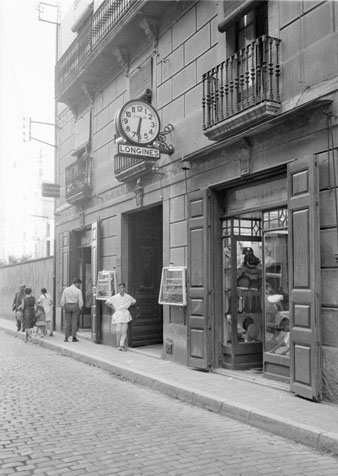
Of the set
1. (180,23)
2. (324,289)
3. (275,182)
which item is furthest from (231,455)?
(180,23)

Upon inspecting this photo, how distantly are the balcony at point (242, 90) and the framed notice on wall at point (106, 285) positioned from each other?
213 inches

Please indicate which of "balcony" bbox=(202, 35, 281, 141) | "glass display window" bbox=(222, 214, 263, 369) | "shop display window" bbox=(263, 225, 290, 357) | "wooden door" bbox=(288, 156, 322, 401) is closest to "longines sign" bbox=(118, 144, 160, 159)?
"balcony" bbox=(202, 35, 281, 141)

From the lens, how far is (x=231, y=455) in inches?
202

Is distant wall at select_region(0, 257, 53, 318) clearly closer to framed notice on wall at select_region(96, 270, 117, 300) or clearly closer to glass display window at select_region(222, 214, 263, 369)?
framed notice on wall at select_region(96, 270, 117, 300)

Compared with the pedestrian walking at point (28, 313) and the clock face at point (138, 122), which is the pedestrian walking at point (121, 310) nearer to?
the clock face at point (138, 122)

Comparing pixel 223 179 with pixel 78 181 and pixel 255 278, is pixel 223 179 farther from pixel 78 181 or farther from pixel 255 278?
pixel 78 181

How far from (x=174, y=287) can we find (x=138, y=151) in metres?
2.76

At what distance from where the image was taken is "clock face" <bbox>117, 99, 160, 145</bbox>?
33.6 feet

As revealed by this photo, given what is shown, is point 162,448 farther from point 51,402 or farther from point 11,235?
point 11,235

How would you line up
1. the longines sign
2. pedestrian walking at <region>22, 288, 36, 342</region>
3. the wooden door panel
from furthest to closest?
pedestrian walking at <region>22, 288, 36, 342</region> → the wooden door panel → the longines sign

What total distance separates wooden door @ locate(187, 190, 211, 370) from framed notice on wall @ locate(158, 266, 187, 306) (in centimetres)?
17

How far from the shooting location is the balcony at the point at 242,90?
7.77 m

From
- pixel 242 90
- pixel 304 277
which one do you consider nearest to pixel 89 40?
pixel 242 90

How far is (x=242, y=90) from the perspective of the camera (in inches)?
337
